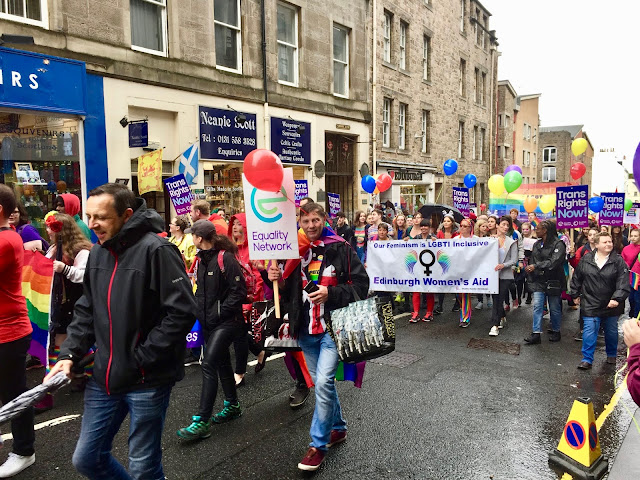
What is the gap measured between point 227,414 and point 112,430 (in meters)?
1.91

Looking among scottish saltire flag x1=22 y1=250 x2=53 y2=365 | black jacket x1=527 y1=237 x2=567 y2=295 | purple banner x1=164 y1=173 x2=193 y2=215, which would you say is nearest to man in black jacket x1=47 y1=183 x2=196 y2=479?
scottish saltire flag x1=22 y1=250 x2=53 y2=365

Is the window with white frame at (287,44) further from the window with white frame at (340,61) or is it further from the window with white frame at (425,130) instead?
the window with white frame at (425,130)

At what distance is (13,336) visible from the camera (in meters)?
3.59

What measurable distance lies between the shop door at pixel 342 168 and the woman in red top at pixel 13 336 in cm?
1472

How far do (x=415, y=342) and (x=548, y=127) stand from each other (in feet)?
254

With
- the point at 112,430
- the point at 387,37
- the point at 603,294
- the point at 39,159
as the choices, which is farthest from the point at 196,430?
the point at 387,37

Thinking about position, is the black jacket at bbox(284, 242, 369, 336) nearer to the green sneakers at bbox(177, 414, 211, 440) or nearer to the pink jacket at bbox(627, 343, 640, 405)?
the green sneakers at bbox(177, 414, 211, 440)

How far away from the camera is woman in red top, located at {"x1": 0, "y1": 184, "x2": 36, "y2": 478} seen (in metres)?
3.50

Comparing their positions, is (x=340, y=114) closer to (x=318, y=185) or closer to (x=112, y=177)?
(x=318, y=185)

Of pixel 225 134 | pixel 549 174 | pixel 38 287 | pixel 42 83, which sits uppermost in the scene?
pixel 549 174

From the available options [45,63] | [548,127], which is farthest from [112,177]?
[548,127]

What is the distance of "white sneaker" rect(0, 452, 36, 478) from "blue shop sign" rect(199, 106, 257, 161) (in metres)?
10.1

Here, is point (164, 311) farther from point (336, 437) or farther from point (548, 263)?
point (548, 263)

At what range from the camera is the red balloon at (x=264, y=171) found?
3863mm
